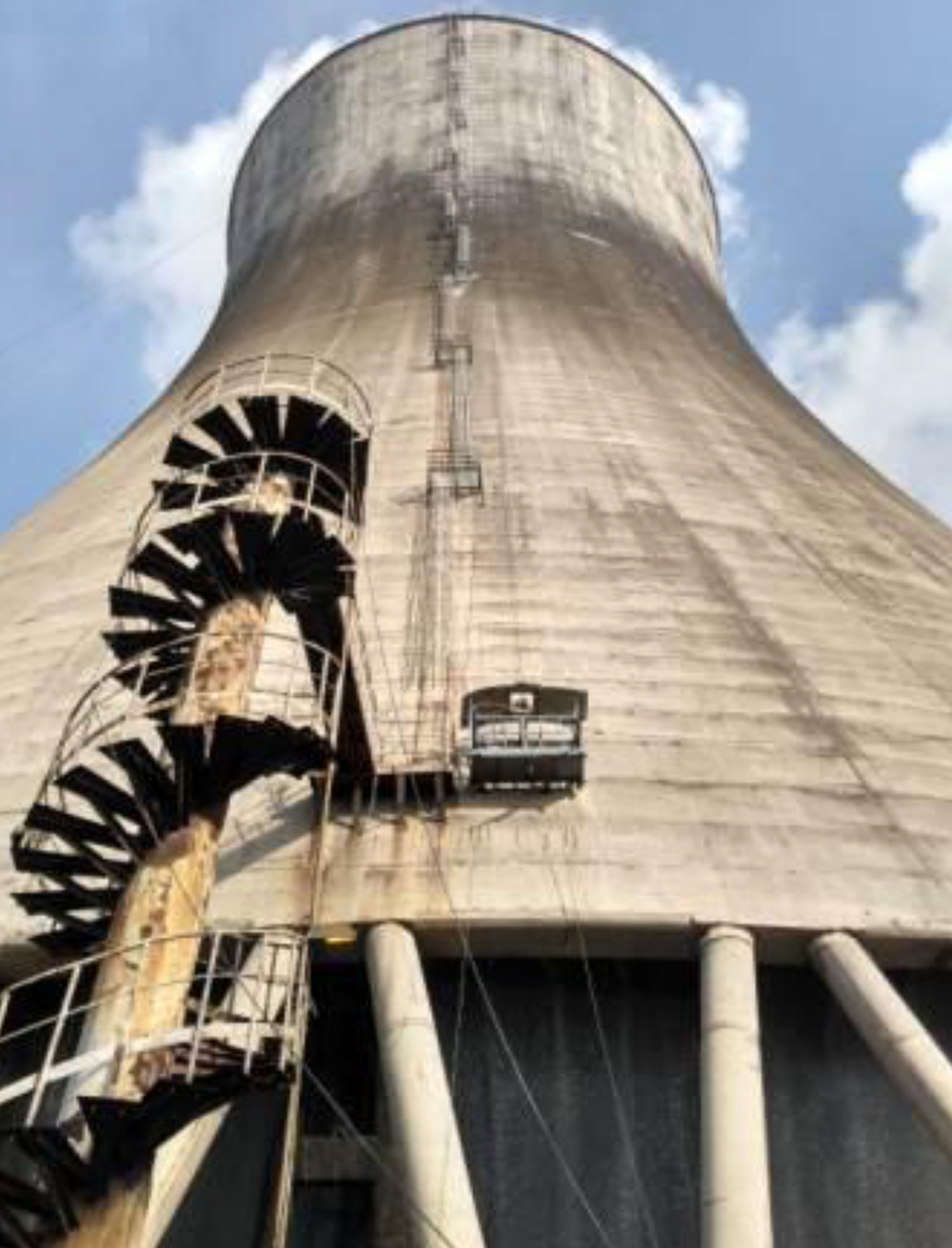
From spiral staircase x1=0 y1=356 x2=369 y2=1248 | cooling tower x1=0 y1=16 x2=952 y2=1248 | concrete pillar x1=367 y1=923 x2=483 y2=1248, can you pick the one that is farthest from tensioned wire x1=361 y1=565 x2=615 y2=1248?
spiral staircase x1=0 y1=356 x2=369 y2=1248

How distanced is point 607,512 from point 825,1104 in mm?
6560

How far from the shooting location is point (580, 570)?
12.4 meters

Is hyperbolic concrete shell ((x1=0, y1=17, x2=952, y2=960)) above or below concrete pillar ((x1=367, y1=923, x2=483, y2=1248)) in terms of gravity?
above

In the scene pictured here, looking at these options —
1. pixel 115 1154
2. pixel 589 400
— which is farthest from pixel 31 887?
pixel 589 400

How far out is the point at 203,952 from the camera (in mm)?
8312

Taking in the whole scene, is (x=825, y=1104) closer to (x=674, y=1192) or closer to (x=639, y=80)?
(x=674, y=1192)

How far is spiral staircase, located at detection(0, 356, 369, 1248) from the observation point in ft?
19.3

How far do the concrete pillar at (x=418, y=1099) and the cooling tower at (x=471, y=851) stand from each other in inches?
0.8

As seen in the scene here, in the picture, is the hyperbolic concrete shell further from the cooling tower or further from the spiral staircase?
the spiral staircase

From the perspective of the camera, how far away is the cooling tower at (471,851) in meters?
6.99

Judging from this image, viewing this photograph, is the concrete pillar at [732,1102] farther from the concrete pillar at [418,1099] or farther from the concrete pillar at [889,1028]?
the concrete pillar at [418,1099]

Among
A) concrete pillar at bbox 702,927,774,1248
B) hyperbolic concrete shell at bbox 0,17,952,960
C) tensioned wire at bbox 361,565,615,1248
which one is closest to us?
concrete pillar at bbox 702,927,774,1248

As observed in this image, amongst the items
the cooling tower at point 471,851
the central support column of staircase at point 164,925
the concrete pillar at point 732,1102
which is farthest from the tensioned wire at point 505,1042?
the central support column of staircase at point 164,925

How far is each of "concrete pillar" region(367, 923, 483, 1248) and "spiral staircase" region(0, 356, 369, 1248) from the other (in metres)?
0.70
